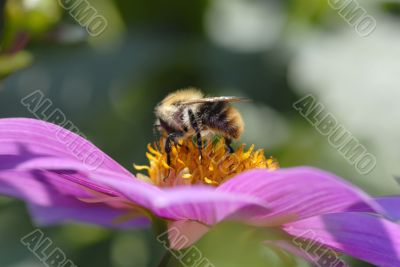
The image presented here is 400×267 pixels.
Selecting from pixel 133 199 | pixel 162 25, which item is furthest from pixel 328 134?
pixel 133 199

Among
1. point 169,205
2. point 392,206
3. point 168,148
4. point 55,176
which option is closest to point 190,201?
point 169,205

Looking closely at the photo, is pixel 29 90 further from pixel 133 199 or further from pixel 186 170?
pixel 133 199

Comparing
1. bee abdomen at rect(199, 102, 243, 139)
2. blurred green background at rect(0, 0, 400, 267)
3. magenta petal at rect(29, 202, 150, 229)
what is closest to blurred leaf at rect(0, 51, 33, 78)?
magenta petal at rect(29, 202, 150, 229)

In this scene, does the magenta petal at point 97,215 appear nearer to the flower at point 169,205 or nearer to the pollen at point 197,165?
the flower at point 169,205

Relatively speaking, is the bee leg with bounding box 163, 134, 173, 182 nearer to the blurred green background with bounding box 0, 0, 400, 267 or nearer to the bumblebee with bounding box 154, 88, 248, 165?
the bumblebee with bounding box 154, 88, 248, 165

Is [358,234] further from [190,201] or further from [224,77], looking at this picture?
[224,77]

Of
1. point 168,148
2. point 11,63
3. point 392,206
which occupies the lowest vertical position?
point 11,63
